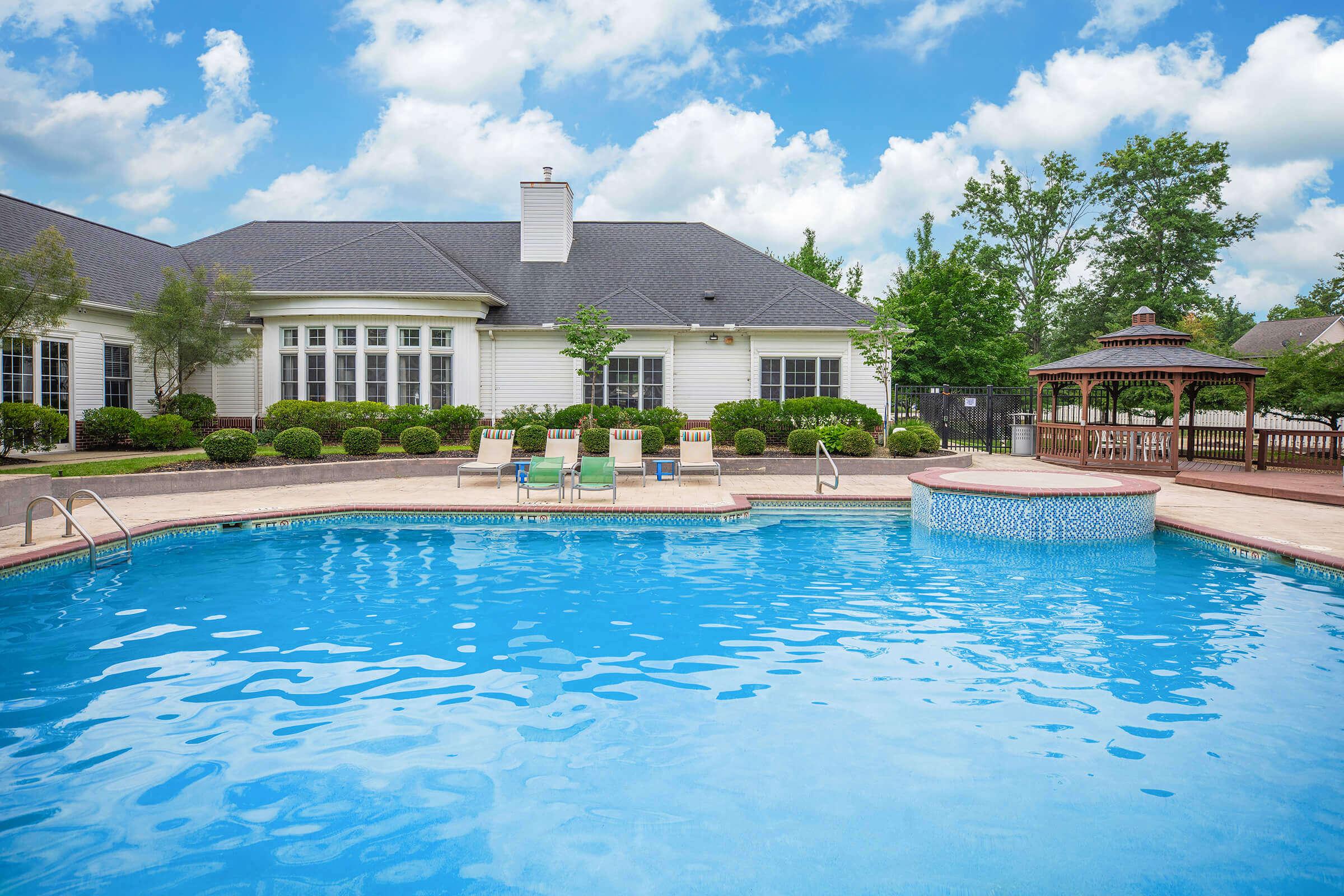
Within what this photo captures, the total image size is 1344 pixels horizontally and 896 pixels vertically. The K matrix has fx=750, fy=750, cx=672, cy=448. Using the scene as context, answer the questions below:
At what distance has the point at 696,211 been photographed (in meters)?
32.0

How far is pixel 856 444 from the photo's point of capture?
17531 mm

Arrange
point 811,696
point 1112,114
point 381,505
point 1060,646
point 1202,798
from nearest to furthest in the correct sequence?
point 1202,798, point 811,696, point 1060,646, point 381,505, point 1112,114

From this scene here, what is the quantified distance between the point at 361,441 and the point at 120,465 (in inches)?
173

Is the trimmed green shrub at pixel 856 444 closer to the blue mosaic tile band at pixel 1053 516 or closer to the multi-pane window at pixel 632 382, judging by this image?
the multi-pane window at pixel 632 382

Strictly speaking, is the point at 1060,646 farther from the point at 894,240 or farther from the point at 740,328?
the point at 894,240

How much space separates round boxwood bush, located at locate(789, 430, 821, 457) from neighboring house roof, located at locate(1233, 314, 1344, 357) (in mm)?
39909

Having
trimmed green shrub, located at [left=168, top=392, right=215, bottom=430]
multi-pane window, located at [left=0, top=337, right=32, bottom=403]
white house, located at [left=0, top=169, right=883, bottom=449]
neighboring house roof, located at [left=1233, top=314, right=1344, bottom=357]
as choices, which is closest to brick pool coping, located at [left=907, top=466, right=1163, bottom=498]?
white house, located at [left=0, top=169, right=883, bottom=449]

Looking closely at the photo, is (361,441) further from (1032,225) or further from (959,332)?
(1032,225)

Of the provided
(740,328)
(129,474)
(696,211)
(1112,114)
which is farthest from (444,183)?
(1112,114)

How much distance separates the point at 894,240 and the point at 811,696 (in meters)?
45.6

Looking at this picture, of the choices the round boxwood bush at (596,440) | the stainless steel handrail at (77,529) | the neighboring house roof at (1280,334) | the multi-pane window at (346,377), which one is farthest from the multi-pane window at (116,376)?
the neighboring house roof at (1280,334)

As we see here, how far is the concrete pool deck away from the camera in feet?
32.8

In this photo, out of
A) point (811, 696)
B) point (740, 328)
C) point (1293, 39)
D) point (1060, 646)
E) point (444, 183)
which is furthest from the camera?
point (444, 183)

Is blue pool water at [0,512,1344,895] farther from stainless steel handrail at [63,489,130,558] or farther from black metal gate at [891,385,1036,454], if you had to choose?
black metal gate at [891,385,1036,454]
